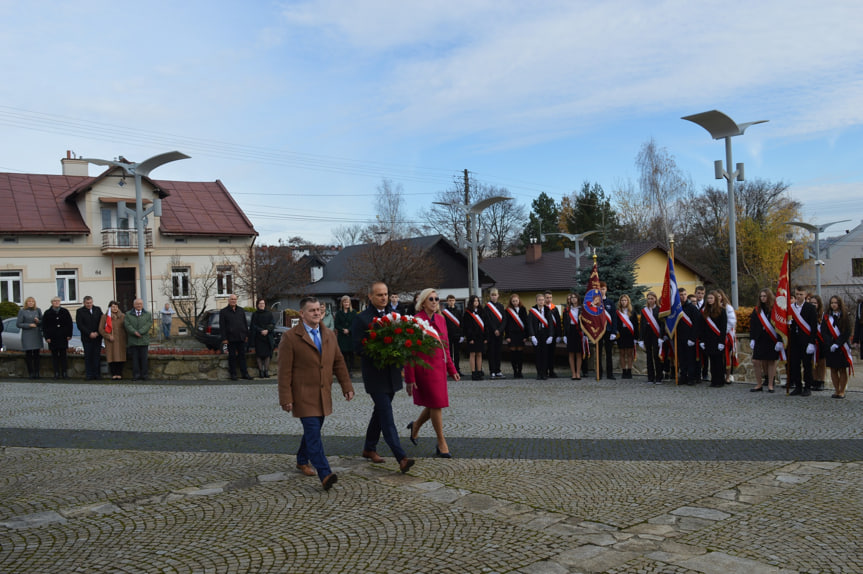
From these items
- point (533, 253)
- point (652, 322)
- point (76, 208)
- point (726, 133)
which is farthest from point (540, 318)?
point (533, 253)

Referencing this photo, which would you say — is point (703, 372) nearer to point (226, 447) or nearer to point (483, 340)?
point (483, 340)

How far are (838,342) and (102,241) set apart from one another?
3978 cm

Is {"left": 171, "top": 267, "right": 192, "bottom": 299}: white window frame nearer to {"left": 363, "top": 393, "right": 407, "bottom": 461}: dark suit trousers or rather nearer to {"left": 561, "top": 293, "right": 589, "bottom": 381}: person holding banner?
{"left": 561, "top": 293, "right": 589, "bottom": 381}: person holding banner

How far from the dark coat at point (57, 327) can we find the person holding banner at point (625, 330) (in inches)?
477

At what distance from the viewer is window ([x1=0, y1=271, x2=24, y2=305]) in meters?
39.8

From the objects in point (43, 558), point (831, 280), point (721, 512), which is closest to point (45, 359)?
point (43, 558)

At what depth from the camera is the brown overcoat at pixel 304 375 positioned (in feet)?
22.8

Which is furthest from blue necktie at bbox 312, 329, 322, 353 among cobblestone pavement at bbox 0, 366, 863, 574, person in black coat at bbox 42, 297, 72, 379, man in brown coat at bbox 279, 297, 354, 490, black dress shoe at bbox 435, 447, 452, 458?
person in black coat at bbox 42, 297, 72, 379

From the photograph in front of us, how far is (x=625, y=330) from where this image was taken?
629 inches

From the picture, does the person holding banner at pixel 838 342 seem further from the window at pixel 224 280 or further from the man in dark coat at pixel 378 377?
the window at pixel 224 280

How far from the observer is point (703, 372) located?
15484mm

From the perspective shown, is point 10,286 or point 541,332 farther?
point 10,286

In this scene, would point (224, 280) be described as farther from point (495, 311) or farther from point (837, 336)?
point (837, 336)

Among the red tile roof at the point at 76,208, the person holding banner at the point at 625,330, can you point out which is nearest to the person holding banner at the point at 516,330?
the person holding banner at the point at 625,330
